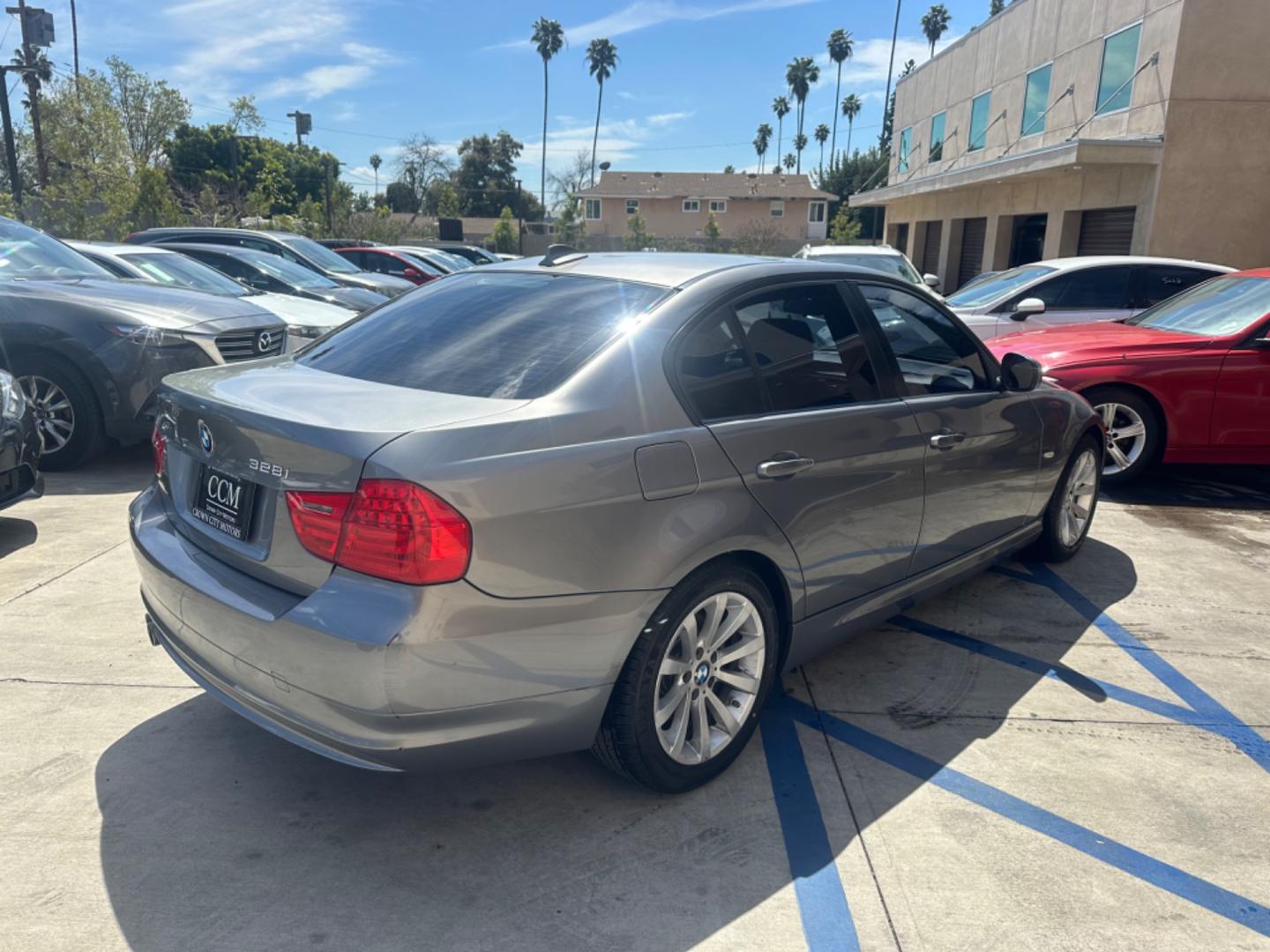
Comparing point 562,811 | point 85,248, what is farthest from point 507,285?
point 85,248

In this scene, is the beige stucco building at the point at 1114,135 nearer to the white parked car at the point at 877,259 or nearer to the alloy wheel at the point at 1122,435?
the white parked car at the point at 877,259

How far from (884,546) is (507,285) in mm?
1738

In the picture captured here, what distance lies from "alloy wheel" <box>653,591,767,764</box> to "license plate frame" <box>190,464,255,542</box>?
1266 mm

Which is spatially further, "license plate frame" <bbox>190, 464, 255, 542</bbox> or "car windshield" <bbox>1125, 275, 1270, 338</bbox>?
"car windshield" <bbox>1125, 275, 1270, 338</bbox>

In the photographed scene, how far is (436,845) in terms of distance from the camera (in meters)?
2.78

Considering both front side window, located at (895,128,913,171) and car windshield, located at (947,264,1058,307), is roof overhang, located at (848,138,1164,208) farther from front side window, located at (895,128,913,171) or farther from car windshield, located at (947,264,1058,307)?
front side window, located at (895,128,913,171)

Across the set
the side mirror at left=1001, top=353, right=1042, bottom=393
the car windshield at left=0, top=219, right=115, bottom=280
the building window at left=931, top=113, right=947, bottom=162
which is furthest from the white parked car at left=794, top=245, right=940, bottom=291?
the building window at left=931, top=113, right=947, bottom=162

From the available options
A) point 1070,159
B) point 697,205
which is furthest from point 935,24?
point 1070,159

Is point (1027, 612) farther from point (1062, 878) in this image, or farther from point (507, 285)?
point (507, 285)

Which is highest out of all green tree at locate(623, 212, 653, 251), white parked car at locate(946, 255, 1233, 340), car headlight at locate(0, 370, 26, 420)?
green tree at locate(623, 212, 653, 251)

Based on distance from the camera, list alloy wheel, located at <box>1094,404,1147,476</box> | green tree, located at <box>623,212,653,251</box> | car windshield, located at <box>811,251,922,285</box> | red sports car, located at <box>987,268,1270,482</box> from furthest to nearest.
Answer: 1. green tree, located at <box>623,212,653,251</box>
2. car windshield, located at <box>811,251,922,285</box>
3. alloy wheel, located at <box>1094,404,1147,476</box>
4. red sports car, located at <box>987,268,1270,482</box>

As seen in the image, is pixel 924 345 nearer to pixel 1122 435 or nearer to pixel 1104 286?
pixel 1122 435

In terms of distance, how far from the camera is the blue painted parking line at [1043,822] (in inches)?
103

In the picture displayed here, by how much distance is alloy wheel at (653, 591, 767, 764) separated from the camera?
2883mm
